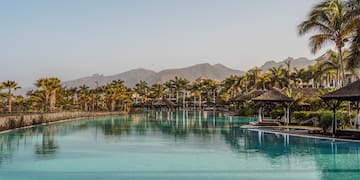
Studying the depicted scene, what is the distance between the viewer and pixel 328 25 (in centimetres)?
2141

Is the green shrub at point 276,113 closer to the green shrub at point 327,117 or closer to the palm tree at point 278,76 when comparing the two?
the green shrub at point 327,117

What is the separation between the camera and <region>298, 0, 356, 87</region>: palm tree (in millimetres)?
20641

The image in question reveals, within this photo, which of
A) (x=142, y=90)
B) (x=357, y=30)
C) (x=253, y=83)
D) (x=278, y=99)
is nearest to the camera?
(x=357, y=30)

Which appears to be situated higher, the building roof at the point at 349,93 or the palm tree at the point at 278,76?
the palm tree at the point at 278,76

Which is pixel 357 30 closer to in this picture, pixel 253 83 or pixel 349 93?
pixel 349 93

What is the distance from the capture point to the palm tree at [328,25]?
67.7 feet

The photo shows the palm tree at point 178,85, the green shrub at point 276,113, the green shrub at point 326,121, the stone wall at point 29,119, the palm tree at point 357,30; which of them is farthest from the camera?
the palm tree at point 178,85

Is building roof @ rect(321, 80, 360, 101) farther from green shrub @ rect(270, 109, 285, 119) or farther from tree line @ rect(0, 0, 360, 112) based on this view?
green shrub @ rect(270, 109, 285, 119)

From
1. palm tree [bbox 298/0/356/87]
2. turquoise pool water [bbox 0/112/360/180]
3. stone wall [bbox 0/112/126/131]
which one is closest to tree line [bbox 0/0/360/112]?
palm tree [bbox 298/0/356/87]

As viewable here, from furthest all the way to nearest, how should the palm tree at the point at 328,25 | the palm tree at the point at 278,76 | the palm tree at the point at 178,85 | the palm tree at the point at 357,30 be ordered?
1. the palm tree at the point at 178,85
2. the palm tree at the point at 278,76
3. the palm tree at the point at 328,25
4. the palm tree at the point at 357,30

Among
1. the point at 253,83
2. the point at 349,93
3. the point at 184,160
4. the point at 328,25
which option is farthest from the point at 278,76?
the point at 184,160

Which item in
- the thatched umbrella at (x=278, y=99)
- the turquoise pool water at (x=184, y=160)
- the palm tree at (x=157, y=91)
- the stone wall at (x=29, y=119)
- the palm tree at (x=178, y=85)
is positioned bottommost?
the turquoise pool water at (x=184, y=160)

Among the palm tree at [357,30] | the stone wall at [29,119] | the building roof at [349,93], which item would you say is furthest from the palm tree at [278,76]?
the building roof at [349,93]

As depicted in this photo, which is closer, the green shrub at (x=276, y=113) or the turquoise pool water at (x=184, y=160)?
the turquoise pool water at (x=184, y=160)
